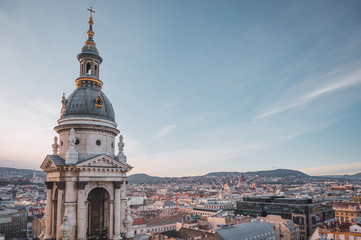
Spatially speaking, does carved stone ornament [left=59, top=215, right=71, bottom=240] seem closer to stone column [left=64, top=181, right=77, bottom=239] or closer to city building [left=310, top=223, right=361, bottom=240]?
stone column [left=64, top=181, right=77, bottom=239]

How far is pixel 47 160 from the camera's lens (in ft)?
93.1

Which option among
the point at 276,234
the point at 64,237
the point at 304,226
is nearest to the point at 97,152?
the point at 64,237

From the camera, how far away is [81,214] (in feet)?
85.6

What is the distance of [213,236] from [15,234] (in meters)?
96.4

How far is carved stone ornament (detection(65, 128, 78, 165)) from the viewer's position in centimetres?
2636

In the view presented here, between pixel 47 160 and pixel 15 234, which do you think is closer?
pixel 47 160

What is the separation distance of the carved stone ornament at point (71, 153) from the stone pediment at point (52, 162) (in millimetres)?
803

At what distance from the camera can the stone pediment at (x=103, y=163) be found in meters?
26.7

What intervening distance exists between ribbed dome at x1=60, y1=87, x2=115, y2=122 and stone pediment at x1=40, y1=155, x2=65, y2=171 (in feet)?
12.6

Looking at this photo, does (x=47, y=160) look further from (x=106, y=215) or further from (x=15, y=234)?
(x=15, y=234)

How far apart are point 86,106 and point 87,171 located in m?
6.00

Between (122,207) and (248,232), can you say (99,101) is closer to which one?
(122,207)

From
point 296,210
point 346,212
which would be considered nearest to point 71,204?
point 296,210

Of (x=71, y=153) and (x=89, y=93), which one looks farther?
(x=89, y=93)
